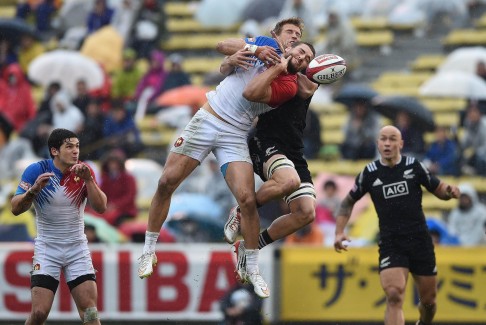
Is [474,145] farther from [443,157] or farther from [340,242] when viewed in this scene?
[340,242]

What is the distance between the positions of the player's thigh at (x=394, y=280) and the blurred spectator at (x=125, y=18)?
36.7ft

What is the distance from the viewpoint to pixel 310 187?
44.5 feet

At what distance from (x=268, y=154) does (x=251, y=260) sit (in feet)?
3.53

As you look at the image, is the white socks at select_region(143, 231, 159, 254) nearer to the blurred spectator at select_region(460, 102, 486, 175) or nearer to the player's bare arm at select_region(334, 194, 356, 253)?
the player's bare arm at select_region(334, 194, 356, 253)

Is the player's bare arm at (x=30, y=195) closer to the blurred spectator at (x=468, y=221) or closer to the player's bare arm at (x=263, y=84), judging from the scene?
the player's bare arm at (x=263, y=84)

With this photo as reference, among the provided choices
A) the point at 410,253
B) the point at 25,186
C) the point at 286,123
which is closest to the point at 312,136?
the point at 410,253

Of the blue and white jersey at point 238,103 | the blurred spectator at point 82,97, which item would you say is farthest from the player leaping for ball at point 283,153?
the blurred spectator at point 82,97

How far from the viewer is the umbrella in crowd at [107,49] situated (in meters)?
24.0

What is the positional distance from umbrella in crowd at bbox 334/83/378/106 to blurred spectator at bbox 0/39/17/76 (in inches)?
258

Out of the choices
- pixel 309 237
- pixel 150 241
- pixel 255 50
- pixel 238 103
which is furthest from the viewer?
pixel 309 237

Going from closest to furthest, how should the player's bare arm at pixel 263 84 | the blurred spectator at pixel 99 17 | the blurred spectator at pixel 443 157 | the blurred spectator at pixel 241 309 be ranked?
the player's bare arm at pixel 263 84
the blurred spectator at pixel 241 309
the blurred spectator at pixel 443 157
the blurred spectator at pixel 99 17

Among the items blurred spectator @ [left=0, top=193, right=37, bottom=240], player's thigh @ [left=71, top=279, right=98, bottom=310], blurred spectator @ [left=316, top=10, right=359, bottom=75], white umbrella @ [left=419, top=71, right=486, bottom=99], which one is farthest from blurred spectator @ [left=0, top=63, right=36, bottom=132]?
player's thigh @ [left=71, top=279, right=98, bottom=310]

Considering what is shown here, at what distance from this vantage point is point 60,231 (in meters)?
13.4

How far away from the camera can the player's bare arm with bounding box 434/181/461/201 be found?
1452cm
